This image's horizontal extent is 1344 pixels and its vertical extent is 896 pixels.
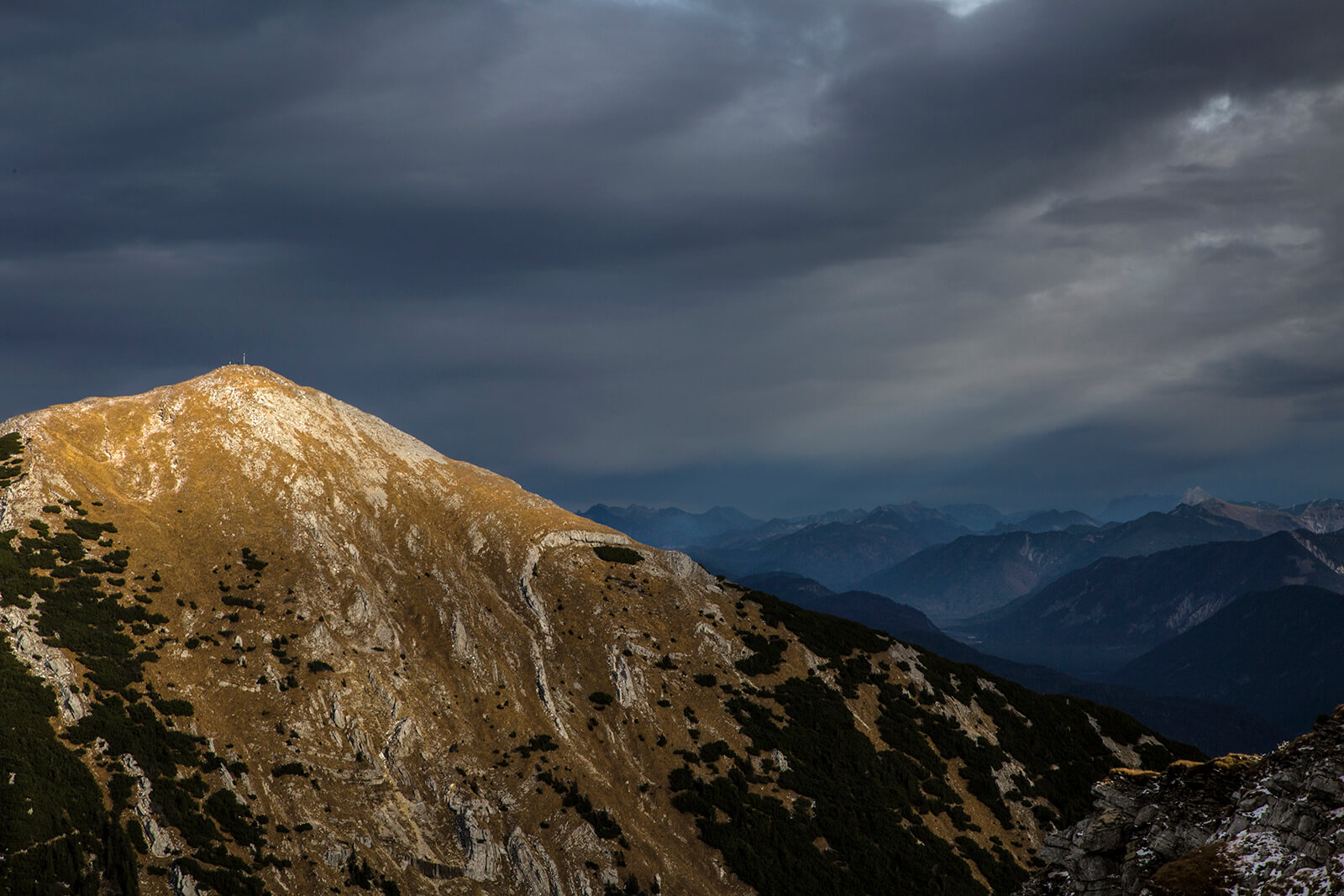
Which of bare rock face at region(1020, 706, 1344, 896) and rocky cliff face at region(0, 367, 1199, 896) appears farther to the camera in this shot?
rocky cliff face at region(0, 367, 1199, 896)

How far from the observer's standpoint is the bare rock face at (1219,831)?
32.4 meters

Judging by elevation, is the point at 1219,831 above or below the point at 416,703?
below

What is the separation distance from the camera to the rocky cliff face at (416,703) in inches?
3312

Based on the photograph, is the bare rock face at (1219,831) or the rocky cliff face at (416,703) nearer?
the bare rock face at (1219,831)

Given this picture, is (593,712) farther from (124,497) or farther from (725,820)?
(124,497)

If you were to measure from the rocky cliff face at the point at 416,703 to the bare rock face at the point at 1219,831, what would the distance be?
62074 millimetres

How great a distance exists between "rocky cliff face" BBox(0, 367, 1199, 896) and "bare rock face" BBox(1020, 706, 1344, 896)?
204 ft

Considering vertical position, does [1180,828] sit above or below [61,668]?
below

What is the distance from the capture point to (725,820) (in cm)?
10200

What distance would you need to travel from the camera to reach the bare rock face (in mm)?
32375

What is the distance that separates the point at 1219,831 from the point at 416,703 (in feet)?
302

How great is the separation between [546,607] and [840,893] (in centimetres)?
5748

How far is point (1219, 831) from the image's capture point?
118 ft

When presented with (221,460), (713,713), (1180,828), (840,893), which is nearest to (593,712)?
(713,713)
